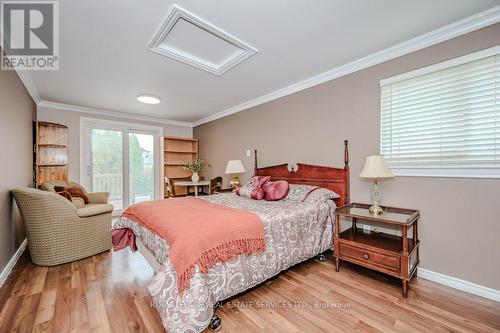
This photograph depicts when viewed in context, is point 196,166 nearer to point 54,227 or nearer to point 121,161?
point 121,161

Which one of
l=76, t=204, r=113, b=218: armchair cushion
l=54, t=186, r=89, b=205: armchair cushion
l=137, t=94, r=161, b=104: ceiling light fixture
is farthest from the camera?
l=137, t=94, r=161, b=104: ceiling light fixture

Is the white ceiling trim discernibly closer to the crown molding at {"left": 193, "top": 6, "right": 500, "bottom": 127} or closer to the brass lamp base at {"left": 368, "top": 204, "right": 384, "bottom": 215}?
the crown molding at {"left": 193, "top": 6, "right": 500, "bottom": 127}

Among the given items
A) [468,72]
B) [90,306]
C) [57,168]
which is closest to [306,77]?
[468,72]

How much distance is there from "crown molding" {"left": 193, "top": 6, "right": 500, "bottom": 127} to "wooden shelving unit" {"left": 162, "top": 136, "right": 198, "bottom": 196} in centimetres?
303

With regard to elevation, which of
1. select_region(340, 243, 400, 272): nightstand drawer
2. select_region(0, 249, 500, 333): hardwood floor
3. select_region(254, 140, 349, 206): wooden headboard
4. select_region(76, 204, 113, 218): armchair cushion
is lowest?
select_region(0, 249, 500, 333): hardwood floor

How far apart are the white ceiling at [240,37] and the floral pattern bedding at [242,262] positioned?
5.68ft

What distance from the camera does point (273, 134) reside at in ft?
12.1

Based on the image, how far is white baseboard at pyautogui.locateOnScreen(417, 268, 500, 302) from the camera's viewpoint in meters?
1.80

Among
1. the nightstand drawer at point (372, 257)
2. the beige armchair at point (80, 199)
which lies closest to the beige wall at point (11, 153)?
the beige armchair at point (80, 199)

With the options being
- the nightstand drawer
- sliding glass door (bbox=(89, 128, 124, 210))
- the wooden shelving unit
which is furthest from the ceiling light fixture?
the nightstand drawer

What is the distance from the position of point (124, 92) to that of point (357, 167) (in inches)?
147

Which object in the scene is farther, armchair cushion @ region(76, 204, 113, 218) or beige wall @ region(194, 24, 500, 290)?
armchair cushion @ region(76, 204, 113, 218)

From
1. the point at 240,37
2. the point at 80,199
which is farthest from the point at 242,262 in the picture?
the point at 80,199

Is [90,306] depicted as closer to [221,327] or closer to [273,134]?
[221,327]
